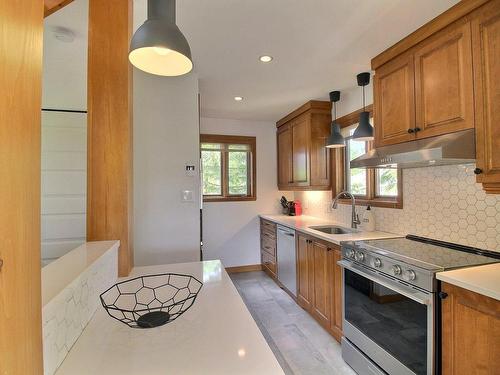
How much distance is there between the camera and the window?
13.2 feet

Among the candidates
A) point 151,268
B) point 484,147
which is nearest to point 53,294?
point 151,268

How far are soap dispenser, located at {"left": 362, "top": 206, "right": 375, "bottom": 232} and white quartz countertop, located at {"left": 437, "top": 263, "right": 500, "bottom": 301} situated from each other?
3.71ft

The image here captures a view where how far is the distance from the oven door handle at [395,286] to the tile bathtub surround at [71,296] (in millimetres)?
1584

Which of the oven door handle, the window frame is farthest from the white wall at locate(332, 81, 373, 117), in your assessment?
the oven door handle

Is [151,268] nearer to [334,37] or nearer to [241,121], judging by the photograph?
[334,37]

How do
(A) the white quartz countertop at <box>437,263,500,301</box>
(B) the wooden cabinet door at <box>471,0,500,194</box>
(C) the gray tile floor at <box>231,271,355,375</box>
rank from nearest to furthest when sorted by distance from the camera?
(A) the white quartz countertop at <box>437,263,500,301</box> → (B) the wooden cabinet door at <box>471,0,500,194</box> → (C) the gray tile floor at <box>231,271,355,375</box>

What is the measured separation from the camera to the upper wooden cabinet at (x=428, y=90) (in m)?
1.50

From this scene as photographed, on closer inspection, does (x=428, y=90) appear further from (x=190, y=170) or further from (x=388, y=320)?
(x=190, y=170)

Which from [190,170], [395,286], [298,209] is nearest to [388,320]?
[395,286]

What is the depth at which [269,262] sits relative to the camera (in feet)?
12.7

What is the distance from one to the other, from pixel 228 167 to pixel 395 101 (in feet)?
8.67

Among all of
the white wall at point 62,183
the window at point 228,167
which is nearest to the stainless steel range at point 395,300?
the window at point 228,167

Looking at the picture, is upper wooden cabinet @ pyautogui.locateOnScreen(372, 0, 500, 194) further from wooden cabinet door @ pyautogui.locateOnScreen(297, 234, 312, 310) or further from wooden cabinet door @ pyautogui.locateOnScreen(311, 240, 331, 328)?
wooden cabinet door @ pyautogui.locateOnScreen(297, 234, 312, 310)

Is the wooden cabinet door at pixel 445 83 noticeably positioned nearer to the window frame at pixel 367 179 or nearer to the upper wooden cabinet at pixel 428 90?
the upper wooden cabinet at pixel 428 90
